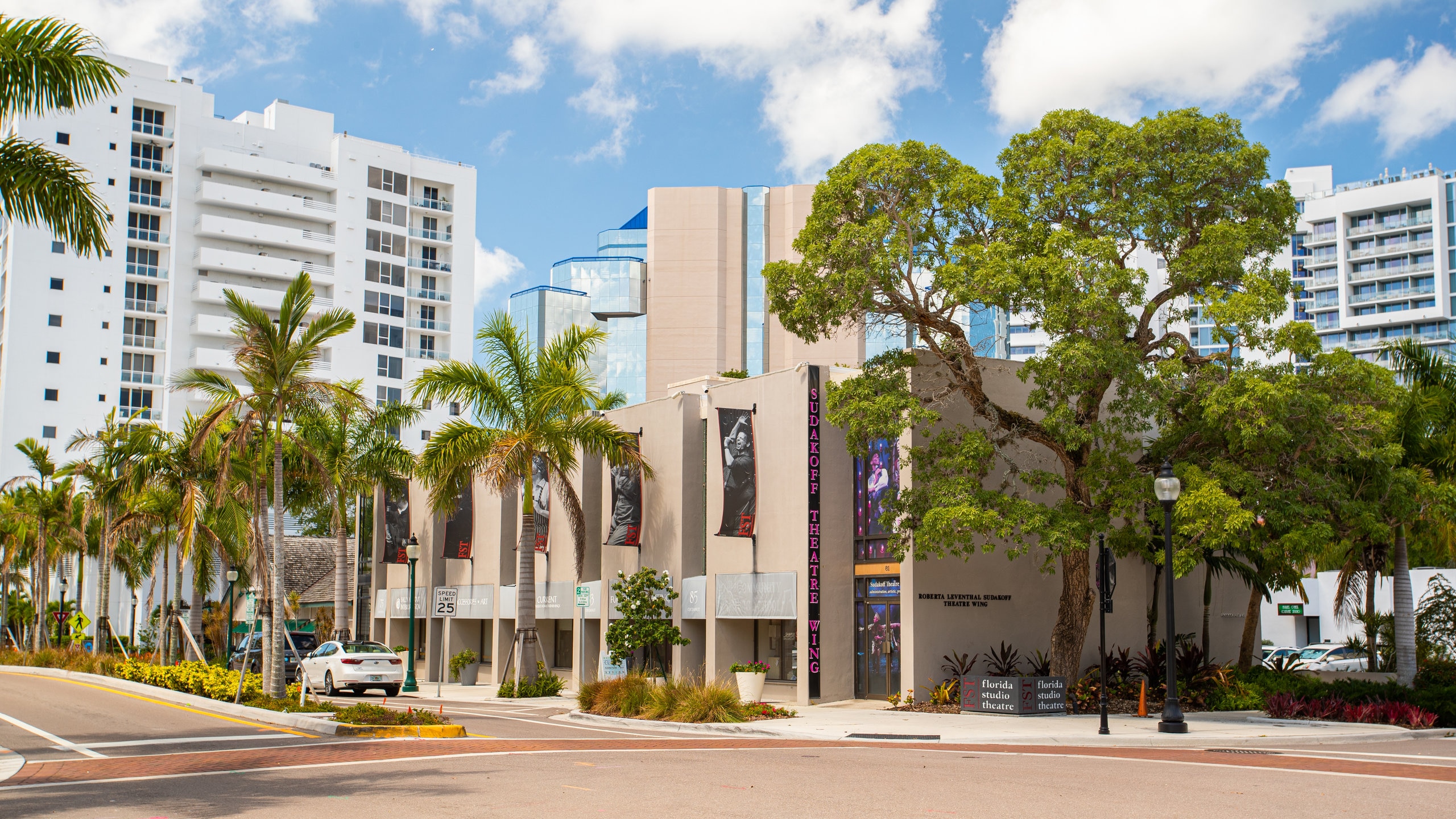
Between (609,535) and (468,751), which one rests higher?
(609,535)

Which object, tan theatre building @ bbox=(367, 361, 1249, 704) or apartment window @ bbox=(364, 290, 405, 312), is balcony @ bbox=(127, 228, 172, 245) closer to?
apartment window @ bbox=(364, 290, 405, 312)

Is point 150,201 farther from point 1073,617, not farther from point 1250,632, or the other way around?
point 1250,632

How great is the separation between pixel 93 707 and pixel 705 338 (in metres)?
74.4

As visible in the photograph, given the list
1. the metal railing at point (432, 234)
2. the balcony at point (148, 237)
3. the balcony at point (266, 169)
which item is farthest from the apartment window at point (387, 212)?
the balcony at point (148, 237)

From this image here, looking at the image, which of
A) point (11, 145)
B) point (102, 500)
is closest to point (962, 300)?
point (11, 145)

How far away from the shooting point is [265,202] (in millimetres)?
91938

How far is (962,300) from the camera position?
23.5 m

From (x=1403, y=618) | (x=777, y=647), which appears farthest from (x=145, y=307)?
(x=1403, y=618)

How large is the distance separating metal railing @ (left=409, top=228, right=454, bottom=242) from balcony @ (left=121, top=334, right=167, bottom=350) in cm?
2130

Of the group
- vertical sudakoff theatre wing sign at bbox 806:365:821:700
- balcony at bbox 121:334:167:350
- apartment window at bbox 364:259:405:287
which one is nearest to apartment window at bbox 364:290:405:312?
apartment window at bbox 364:259:405:287

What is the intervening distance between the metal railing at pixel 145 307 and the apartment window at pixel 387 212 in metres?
17.4

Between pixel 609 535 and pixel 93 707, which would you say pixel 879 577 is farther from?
pixel 93 707

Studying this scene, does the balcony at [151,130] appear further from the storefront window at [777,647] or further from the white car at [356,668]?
the storefront window at [777,647]

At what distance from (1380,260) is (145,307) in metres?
116
